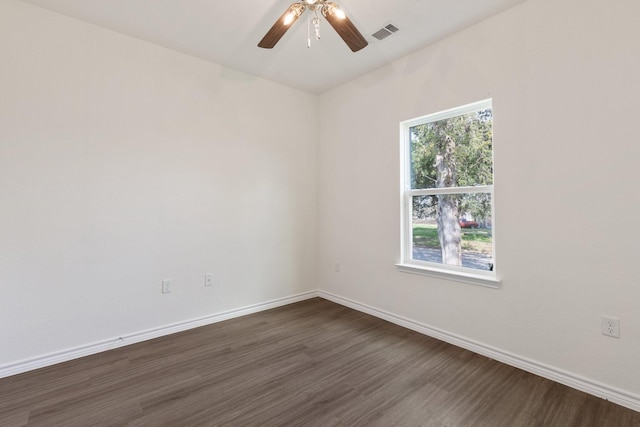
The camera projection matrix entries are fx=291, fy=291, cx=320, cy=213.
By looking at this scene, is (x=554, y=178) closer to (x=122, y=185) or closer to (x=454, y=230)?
(x=454, y=230)

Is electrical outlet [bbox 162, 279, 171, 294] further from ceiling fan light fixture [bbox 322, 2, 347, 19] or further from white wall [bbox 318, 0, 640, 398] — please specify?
ceiling fan light fixture [bbox 322, 2, 347, 19]

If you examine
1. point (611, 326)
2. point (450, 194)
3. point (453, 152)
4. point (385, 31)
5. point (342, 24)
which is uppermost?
point (385, 31)

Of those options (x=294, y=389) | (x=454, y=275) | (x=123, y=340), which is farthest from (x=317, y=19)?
(x=123, y=340)

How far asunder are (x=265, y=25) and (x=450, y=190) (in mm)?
2195

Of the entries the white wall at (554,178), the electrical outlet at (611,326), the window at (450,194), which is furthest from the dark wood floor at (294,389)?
the window at (450,194)

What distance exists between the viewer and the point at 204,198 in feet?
10.1

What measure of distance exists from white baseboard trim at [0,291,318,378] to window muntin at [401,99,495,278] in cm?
181

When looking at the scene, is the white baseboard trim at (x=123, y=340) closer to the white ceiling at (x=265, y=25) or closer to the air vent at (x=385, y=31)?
the white ceiling at (x=265, y=25)

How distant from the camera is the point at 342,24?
1936 mm

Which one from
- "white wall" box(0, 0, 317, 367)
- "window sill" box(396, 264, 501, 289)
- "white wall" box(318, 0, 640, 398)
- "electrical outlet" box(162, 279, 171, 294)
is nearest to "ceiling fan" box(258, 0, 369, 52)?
"white wall" box(318, 0, 640, 398)

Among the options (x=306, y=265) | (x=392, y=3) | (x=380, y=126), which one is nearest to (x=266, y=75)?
(x=380, y=126)

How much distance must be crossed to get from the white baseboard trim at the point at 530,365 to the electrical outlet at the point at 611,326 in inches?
13.2

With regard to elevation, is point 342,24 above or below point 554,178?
above

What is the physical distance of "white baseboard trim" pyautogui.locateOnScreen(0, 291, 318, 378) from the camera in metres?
2.19
